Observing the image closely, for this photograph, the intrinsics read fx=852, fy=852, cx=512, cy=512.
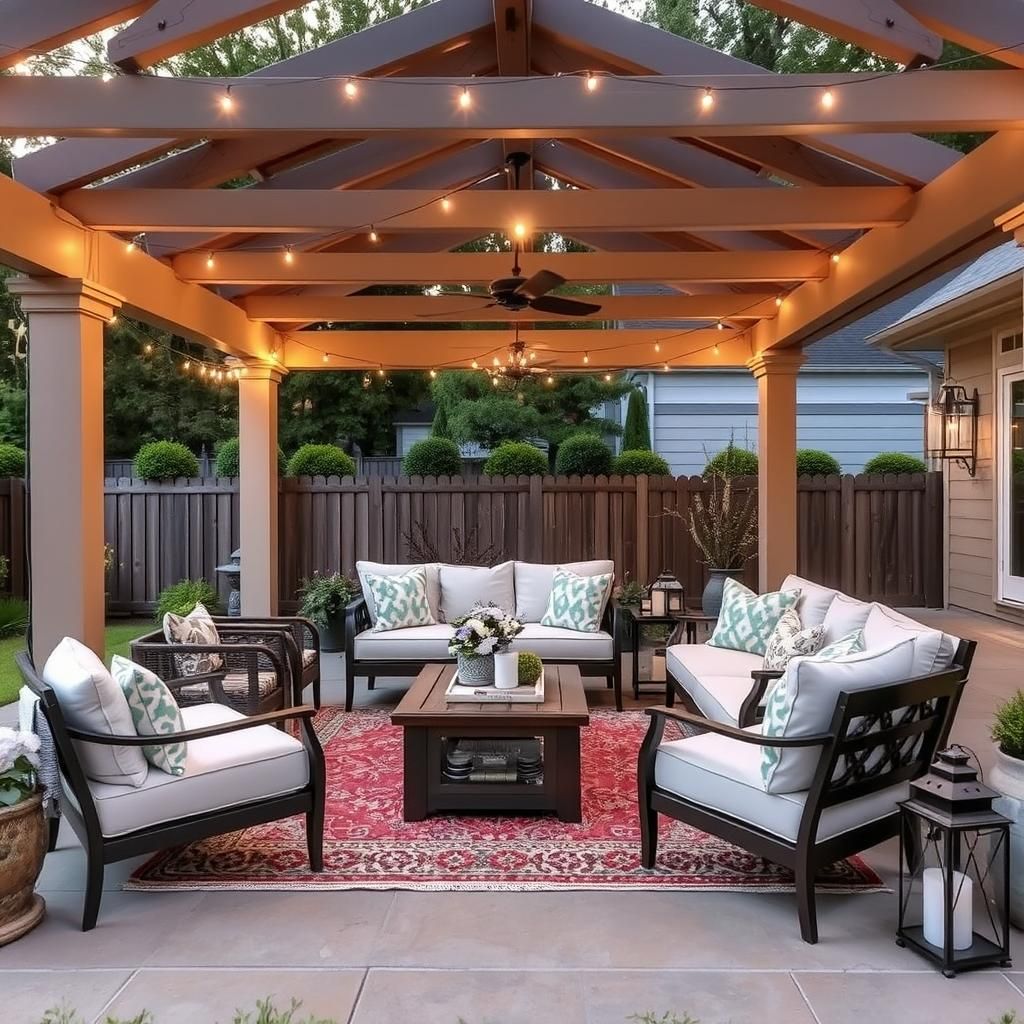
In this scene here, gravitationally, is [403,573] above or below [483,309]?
below

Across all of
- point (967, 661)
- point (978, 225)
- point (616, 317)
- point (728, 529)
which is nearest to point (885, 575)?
point (728, 529)

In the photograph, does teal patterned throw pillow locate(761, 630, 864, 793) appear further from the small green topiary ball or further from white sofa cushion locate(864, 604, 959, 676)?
the small green topiary ball

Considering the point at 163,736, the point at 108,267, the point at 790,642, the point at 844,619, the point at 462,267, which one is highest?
the point at 462,267

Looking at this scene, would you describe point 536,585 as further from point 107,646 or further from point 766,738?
point 107,646

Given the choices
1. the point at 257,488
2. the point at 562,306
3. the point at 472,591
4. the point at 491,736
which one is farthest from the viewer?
the point at 257,488

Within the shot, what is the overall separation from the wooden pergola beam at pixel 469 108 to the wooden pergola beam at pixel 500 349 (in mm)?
4612

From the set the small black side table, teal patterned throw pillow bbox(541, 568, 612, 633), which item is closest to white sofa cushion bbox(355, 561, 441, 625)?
teal patterned throw pillow bbox(541, 568, 612, 633)

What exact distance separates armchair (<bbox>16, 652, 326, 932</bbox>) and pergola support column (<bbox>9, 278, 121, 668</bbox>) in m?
1.23

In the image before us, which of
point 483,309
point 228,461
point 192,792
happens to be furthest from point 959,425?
point 192,792

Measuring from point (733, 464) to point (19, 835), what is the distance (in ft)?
26.0

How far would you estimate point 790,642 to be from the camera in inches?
161

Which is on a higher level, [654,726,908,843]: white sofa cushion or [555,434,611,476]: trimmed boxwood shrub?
[555,434,611,476]: trimmed boxwood shrub

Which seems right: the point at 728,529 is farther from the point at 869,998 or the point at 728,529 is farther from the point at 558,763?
the point at 869,998

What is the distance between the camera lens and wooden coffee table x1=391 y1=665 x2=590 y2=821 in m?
3.68
